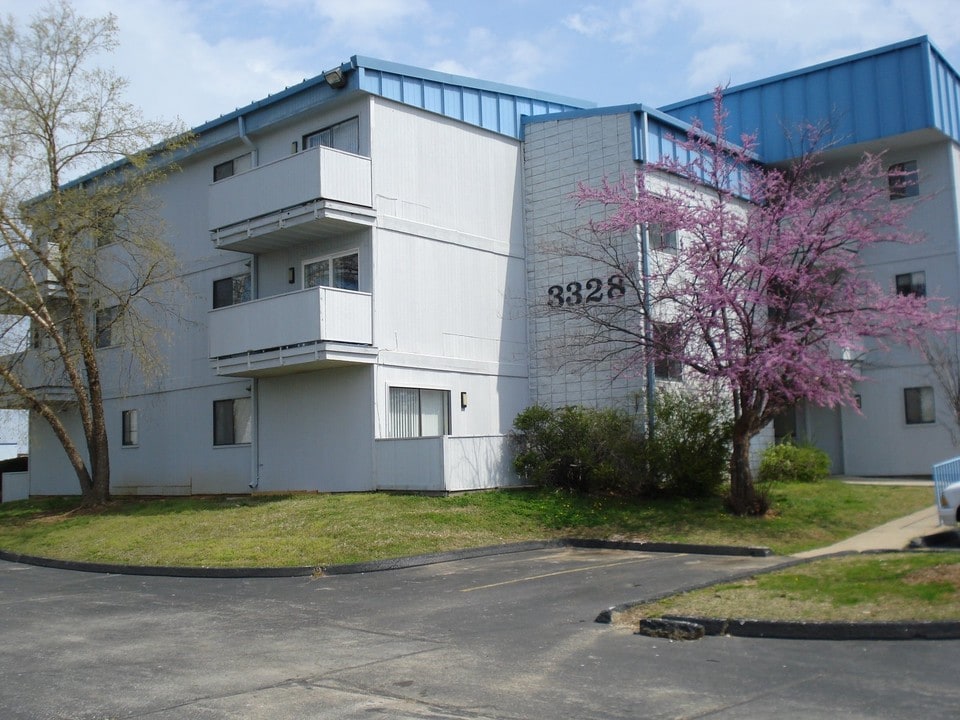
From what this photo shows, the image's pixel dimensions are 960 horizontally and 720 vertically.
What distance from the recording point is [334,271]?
22.0 meters

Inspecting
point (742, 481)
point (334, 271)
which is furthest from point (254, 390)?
point (742, 481)

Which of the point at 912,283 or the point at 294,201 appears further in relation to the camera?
the point at 912,283

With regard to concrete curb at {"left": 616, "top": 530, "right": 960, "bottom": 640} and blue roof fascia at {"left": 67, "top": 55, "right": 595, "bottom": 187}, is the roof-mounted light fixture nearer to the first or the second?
blue roof fascia at {"left": 67, "top": 55, "right": 595, "bottom": 187}

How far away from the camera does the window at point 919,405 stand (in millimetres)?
26203

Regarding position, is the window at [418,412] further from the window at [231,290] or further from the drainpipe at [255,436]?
the window at [231,290]

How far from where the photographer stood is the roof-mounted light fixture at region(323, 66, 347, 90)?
21.1m

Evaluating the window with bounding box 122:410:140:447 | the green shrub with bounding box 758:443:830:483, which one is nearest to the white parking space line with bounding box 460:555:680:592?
the green shrub with bounding box 758:443:830:483

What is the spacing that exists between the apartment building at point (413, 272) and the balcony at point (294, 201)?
0.05 metres

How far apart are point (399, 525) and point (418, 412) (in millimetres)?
5168

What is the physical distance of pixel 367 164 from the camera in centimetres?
2116

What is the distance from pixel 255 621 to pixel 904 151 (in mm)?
22883

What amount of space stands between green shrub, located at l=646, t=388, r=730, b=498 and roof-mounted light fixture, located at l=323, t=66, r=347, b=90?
982 centimetres

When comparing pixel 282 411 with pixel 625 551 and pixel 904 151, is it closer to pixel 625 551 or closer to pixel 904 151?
pixel 625 551

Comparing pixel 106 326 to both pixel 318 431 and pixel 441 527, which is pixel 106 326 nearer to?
pixel 318 431
